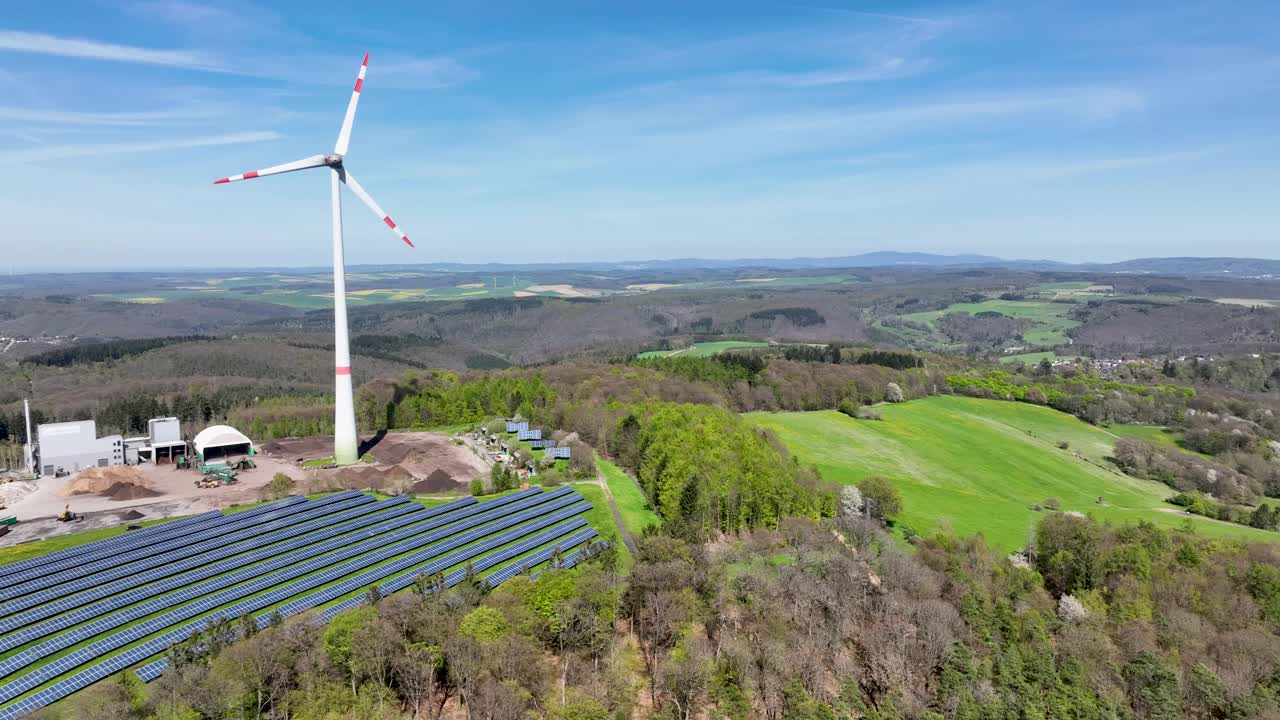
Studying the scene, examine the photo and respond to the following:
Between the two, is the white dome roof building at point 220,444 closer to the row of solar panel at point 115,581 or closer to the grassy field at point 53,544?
the grassy field at point 53,544

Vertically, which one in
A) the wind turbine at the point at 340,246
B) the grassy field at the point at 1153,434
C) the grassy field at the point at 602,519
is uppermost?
the wind turbine at the point at 340,246

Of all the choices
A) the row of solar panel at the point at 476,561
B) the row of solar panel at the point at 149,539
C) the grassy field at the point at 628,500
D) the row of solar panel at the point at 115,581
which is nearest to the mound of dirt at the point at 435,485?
the row of solar panel at the point at 149,539

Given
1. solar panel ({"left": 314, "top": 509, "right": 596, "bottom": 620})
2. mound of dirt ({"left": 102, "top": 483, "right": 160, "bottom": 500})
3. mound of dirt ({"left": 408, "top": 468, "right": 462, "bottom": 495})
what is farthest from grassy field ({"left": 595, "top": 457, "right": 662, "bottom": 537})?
mound of dirt ({"left": 102, "top": 483, "right": 160, "bottom": 500})

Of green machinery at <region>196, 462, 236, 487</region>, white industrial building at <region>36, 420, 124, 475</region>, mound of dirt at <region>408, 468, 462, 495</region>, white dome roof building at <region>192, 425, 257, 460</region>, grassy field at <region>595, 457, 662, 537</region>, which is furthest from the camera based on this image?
white dome roof building at <region>192, 425, 257, 460</region>

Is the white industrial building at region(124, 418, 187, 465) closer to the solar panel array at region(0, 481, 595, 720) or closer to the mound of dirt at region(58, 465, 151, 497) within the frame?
the mound of dirt at region(58, 465, 151, 497)

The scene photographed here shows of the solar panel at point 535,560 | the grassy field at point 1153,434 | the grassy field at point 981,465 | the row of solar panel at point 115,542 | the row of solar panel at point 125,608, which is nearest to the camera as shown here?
the row of solar panel at point 125,608

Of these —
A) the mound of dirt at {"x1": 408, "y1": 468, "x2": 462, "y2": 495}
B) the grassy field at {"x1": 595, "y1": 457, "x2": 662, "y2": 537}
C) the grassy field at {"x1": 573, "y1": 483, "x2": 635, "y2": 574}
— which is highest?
the mound of dirt at {"x1": 408, "y1": 468, "x2": 462, "y2": 495}
